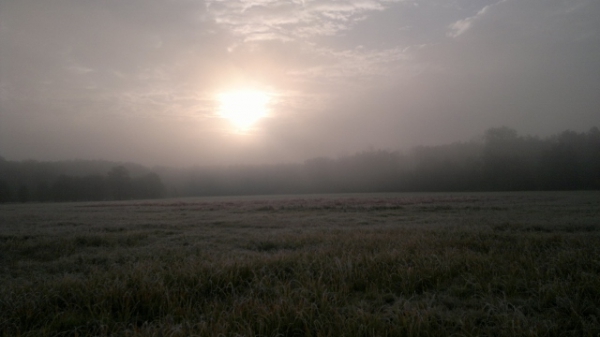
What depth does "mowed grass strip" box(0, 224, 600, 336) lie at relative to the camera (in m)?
3.70

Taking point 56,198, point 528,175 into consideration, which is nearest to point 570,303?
point 528,175

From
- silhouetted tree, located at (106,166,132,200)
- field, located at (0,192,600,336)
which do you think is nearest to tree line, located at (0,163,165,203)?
silhouetted tree, located at (106,166,132,200)

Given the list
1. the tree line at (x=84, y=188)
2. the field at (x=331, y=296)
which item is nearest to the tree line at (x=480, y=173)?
the tree line at (x=84, y=188)

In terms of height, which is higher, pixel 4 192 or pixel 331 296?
pixel 4 192

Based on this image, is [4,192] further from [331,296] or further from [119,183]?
[331,296]

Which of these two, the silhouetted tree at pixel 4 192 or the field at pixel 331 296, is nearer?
the field at pixel 331 296

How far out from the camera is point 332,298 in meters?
4.64

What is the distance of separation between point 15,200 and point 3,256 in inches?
3478

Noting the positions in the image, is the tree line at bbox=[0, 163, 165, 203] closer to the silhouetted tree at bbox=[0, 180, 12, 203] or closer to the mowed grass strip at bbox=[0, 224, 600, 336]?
the silhouetted tree at bbox=[0, 180, 12, 203]

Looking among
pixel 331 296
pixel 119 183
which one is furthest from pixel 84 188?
pixel 331 296

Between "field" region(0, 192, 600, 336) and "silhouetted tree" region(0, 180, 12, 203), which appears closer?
"field" region(0, 192, 600, 336)

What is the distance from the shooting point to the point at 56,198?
78375mm

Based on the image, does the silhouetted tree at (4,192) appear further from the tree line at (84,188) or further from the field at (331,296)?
the field at (331,296)

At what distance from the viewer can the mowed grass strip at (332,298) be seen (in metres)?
3.70
